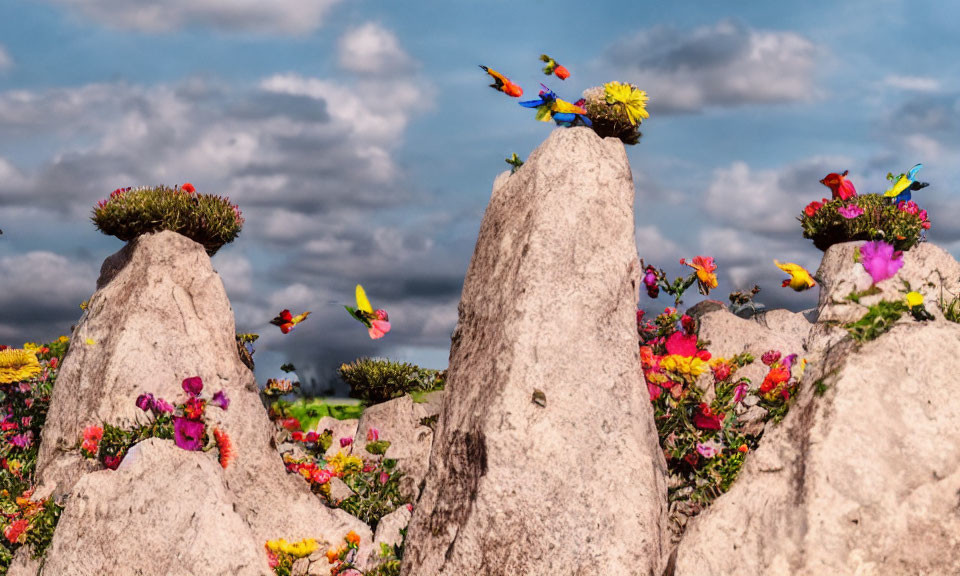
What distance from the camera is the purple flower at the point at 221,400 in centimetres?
981

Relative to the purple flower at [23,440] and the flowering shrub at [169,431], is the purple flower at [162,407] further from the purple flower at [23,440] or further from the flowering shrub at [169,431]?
the purple flower at [23,440]

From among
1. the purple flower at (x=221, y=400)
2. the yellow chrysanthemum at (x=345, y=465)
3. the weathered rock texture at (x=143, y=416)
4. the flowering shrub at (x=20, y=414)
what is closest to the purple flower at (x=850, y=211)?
the yellow chrysanthemum at (x=345, y=465)

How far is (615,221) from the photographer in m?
7.42

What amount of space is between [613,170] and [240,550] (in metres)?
4.81

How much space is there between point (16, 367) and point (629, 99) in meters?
8.99

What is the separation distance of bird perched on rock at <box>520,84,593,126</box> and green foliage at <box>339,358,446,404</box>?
650 centimetres

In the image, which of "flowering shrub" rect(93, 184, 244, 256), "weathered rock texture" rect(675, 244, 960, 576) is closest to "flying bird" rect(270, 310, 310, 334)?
"flowering shrub" rect(93, 184, 244, 256)

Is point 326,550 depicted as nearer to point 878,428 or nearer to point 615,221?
point 615,221

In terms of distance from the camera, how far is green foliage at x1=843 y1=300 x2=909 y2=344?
5.76m

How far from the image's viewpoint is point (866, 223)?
509 inches

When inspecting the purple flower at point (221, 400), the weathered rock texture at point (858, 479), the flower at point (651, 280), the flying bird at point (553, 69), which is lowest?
the weathered rock texture at point (858, 479)

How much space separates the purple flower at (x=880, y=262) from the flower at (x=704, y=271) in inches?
154

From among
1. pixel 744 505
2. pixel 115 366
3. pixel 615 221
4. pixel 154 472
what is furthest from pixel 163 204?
pixel 744 505

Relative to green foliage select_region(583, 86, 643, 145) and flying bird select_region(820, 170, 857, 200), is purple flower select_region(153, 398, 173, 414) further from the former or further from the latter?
flying bird select_region(820, 170, 857, 200)
